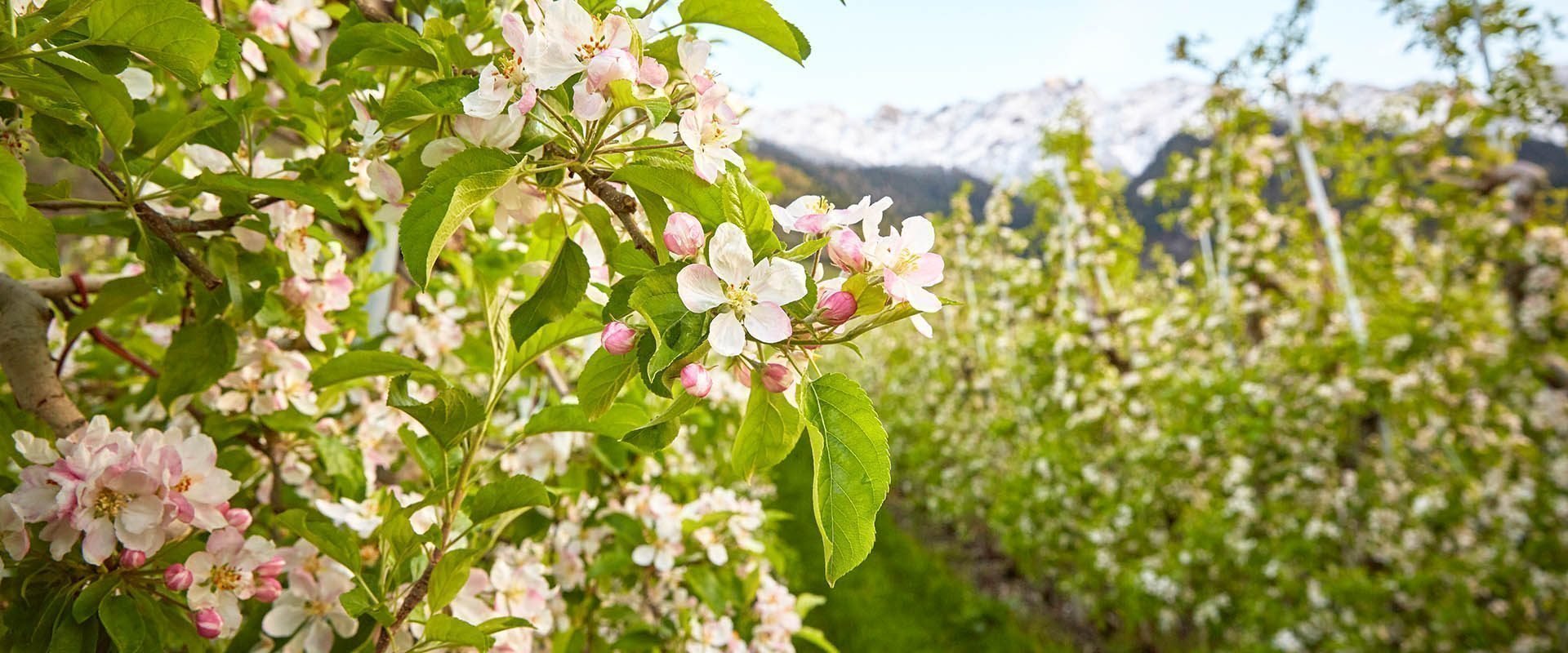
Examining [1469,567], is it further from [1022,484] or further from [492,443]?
[492,443]

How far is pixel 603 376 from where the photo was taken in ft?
2.09

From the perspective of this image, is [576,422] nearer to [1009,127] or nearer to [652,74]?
[652,74]

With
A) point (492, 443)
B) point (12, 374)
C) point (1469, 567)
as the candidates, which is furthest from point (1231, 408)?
point (12, 374)

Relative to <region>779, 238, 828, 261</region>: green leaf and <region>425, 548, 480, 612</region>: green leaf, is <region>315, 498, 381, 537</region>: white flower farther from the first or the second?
<region>779, 238, 828, 261</region>: green leaf

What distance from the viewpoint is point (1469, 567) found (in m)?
3.50

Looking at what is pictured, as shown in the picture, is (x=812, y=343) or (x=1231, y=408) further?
(x=1231, y=408)

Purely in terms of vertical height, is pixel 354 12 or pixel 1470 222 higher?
pixel 354 12

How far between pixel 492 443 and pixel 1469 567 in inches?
161

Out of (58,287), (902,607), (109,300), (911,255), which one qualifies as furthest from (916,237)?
(902,607)

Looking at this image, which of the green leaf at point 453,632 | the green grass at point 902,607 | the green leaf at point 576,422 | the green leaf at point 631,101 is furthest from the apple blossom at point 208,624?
the green grass at point 902,607

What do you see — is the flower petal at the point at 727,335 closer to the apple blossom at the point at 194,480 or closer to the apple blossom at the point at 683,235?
the apple blossom at the point at 683,235

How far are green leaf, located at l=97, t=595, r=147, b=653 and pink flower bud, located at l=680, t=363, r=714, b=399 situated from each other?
567 millimetres

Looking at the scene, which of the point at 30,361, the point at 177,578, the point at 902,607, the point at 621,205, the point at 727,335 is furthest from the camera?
the point at 902,607

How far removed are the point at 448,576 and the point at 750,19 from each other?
2.02ft
